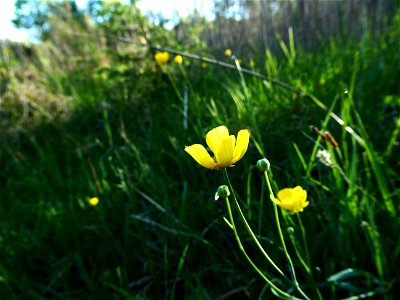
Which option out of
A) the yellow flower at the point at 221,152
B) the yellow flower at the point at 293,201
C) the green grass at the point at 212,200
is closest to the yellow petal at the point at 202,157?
the yellow flower at the point at 221,152

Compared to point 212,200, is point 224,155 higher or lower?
Result: higher

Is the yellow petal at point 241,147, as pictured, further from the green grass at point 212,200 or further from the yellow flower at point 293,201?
the green grass at point 212,200

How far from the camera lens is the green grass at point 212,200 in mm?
1080

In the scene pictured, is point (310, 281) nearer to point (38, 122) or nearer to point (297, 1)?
point (38, 122)

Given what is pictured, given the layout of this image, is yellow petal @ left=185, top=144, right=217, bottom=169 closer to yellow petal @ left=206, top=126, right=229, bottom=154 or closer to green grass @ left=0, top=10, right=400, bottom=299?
yellow petal @ left=206, top=126, right=229, bottom=154

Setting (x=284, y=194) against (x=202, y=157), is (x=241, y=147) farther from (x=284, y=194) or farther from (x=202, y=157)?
(x=284, y=194)

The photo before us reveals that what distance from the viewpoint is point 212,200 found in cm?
135

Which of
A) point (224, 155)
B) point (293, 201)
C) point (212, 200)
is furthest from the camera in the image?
point (212, 200)

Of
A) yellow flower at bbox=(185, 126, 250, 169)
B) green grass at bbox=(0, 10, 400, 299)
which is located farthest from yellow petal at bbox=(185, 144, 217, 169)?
green grass at bbox=(0, 10, 400, 299)

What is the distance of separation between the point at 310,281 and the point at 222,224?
38 cm

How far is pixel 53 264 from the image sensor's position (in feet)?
4.91

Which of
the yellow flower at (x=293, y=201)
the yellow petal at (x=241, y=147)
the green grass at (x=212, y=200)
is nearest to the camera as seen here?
the yellow petal at (x=241, y=147)

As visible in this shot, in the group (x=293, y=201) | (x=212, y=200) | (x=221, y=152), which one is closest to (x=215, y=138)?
(x=221, y=152)

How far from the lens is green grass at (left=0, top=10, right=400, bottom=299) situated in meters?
1.08
